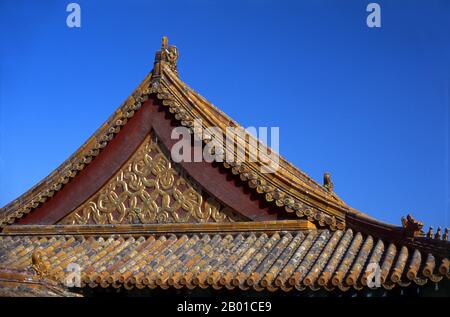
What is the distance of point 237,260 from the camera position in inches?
382

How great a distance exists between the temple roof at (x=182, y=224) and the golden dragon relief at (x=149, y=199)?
0.02 meters

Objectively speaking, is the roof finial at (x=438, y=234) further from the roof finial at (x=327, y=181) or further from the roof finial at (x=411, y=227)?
A: the roof finial at (x=327, y=181)

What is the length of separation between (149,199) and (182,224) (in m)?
0.86

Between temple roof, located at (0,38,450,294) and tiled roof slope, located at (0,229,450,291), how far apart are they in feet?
0.06

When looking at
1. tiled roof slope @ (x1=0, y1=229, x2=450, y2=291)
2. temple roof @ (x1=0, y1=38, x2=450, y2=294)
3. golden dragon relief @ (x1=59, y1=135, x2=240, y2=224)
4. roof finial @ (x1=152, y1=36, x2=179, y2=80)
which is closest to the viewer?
tiled roof slope @ (x1=0, y1=229, x2=450, y2=291)

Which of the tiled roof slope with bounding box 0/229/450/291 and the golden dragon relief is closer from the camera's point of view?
the tiled roof slope with bounding box 0/229/450/291

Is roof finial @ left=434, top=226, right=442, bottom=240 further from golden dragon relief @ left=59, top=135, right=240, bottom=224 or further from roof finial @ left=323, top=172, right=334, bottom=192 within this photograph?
roof finial @ left=323, top=172, right=334, bottom=192

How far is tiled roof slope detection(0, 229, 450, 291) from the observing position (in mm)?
8477

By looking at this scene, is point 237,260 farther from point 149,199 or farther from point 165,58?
point 165,58

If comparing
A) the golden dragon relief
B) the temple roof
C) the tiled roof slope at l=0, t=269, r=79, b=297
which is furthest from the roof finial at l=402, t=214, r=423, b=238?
the tiled roof slope at l=0, t=269, r=79, b=297

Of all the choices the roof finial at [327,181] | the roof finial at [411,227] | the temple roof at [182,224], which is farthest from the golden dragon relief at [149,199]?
the roof finial at [327,181]

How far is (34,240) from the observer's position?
1179 centimetres

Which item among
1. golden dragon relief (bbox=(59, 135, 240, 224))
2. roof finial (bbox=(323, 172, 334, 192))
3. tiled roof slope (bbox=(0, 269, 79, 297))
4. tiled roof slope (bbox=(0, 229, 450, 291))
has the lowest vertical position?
tiled roof slope (bbox=(0, 269, 79, 297))
